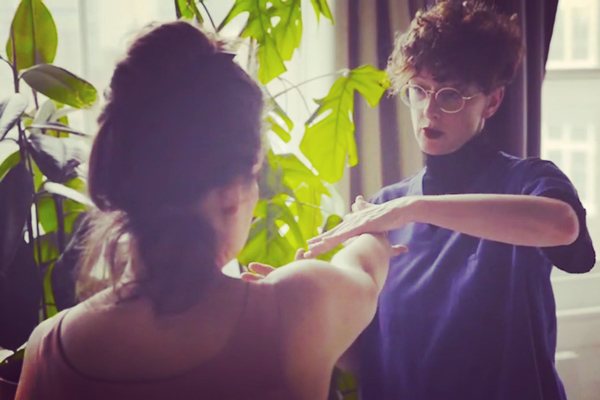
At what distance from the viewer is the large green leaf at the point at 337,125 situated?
3.28 feet

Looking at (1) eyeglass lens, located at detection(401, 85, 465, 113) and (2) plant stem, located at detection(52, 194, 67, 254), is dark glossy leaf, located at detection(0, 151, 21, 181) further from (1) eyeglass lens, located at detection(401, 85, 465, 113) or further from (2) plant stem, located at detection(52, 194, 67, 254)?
(1) eyeglass lens, located at detection(401, 85, 465, 113)

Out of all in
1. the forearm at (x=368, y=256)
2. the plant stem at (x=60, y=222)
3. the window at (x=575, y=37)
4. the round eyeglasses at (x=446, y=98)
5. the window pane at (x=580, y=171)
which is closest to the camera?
the forearm at (x=368, y=256)

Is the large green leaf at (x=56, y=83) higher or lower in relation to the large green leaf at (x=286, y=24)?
lower

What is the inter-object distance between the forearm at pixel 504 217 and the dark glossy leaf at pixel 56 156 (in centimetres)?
47

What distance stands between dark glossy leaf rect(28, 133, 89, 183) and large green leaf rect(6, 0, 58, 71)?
0.21 meters

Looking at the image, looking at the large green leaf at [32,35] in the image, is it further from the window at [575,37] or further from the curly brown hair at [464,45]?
the window at [575,37]

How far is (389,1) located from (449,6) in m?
0.38

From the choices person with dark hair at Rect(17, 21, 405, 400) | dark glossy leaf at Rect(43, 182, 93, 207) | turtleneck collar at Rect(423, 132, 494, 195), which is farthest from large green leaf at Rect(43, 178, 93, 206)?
turtleneck collar at Rect(423, 132, 494, 195)

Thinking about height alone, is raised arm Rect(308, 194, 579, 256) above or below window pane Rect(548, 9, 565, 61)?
below

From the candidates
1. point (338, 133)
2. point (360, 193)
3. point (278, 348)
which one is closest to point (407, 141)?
point (360, 193)

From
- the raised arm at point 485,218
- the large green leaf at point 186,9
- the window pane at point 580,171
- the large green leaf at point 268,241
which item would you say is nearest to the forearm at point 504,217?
the raised arm at point 485,218

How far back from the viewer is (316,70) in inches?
50.9

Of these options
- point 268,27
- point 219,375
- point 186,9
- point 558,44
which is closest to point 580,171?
point 558,44

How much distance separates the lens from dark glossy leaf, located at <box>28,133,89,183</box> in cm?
81
